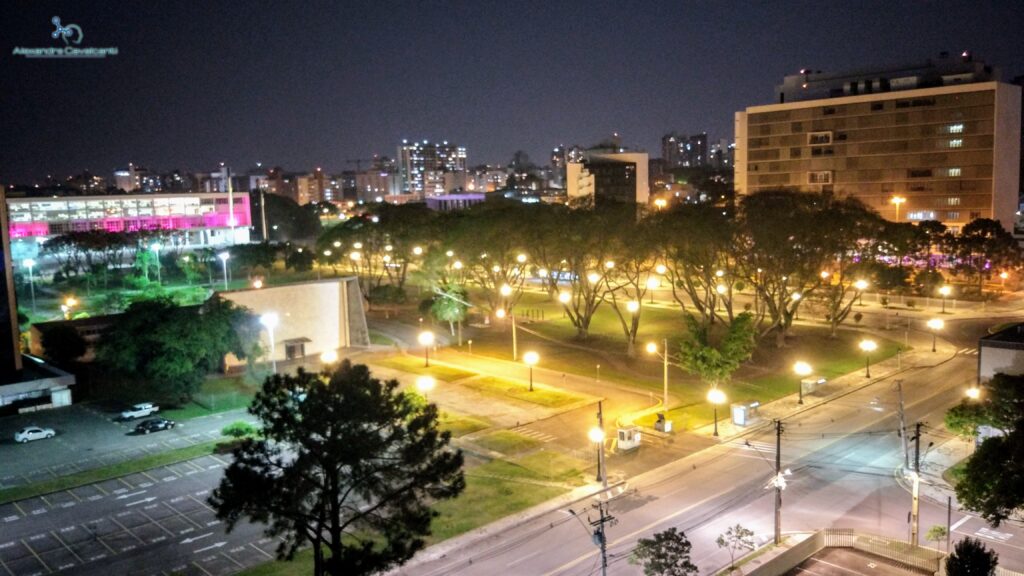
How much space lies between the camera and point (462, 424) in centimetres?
3684

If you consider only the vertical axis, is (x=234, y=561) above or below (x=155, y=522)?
below

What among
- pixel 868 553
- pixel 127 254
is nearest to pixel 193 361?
pixel 868 553

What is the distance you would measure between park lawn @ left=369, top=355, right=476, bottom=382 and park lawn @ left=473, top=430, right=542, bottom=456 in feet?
37.1

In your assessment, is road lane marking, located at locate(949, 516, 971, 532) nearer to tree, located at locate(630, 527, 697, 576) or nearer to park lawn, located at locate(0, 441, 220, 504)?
tree, located at locate(630, 527, 697, 576)

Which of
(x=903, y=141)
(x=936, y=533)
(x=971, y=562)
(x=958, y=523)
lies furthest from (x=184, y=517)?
(x=903, y=141)

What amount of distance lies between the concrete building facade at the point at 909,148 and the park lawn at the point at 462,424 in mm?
65220

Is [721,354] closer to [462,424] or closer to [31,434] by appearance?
[462,424]

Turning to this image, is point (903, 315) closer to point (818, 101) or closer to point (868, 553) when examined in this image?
point (868, 553)

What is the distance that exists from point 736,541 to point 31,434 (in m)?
32.8

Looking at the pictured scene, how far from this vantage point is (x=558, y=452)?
32656mm

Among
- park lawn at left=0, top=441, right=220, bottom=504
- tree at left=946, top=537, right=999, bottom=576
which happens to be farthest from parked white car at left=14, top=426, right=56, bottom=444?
tree at left=946, top=537, right=999, bottom=576

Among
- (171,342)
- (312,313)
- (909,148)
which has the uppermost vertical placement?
(909,148)

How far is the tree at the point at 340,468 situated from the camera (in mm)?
16469

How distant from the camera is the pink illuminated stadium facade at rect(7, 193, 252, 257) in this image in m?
112
